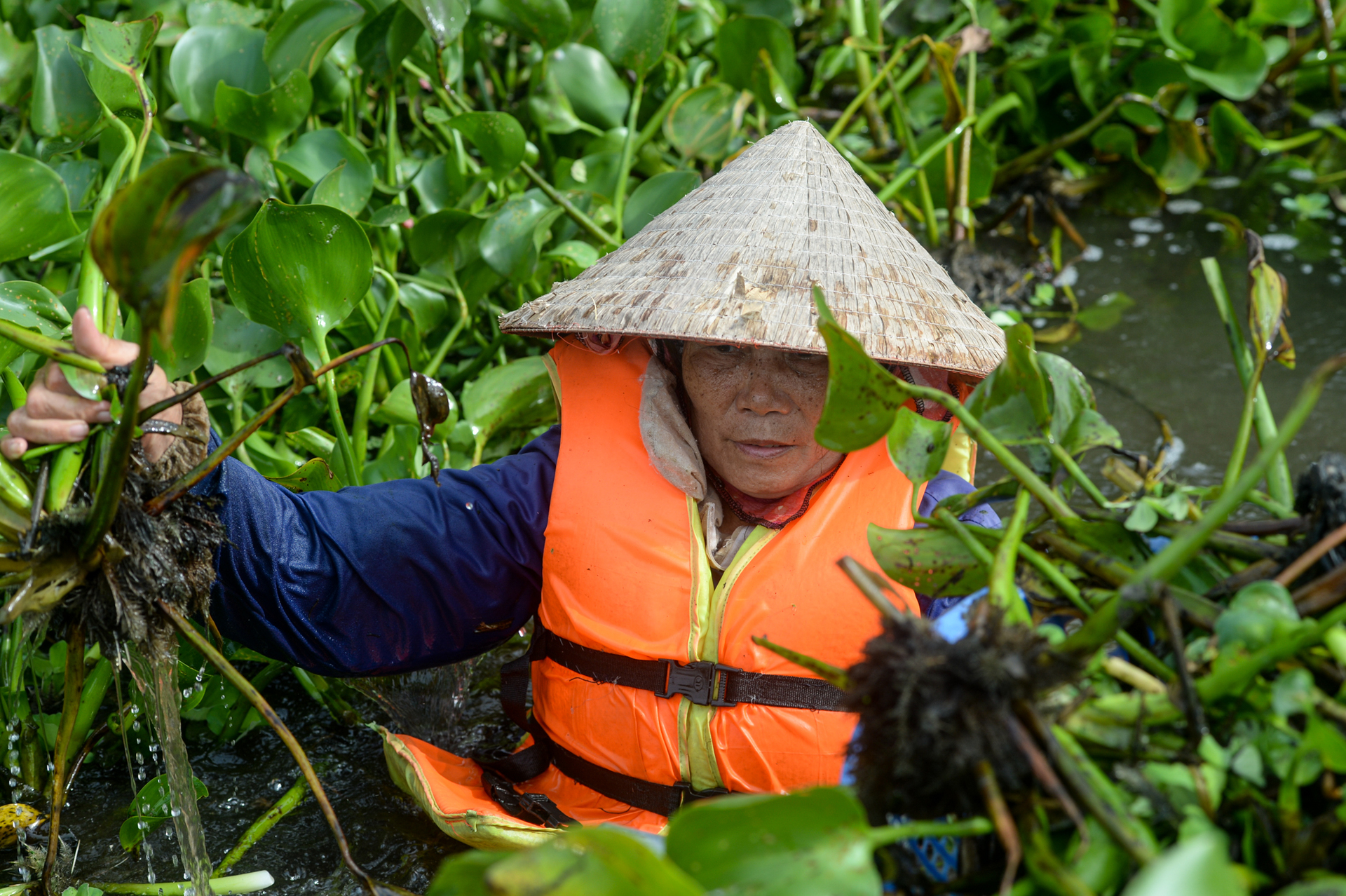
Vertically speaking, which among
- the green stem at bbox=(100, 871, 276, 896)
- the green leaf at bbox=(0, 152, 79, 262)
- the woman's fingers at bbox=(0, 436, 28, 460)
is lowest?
the green stem at bbox=(100, 871, 276, 896)

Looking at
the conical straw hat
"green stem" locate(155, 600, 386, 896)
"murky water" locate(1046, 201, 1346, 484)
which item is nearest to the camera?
"green stem" locate(155, 600, 386, 896)

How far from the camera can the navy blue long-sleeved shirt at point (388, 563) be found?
48.5 inches

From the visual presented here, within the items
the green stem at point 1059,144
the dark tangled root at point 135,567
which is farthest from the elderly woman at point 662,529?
the green stem at point 1059,144

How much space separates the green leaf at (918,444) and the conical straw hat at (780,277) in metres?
0.45

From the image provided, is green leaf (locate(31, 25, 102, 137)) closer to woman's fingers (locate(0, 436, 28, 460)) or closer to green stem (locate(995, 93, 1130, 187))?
woman's fingers (locate(0, 436, 28, 460))

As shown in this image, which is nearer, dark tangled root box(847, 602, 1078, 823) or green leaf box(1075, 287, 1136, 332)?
dark tangled root box(847, 602, 1078, 823)

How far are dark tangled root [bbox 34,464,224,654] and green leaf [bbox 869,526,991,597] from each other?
2.12 feet

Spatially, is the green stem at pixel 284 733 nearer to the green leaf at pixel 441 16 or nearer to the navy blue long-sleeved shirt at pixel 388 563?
the navy blue long-sleeved shirt at pixel 388 563

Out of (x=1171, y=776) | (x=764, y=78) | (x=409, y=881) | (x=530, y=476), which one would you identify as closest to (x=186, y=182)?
(x=1171, y=776)

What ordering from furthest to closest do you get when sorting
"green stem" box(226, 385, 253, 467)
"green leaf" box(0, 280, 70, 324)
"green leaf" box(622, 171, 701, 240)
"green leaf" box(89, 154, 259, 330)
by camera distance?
"green leaf" box(622, 171, 701, 240) → "green stem" box(226, 385, 253, 467) → "green leaf" box(0, 280, 70, 324) → "green leaf" box(89, 154, 259, 330)

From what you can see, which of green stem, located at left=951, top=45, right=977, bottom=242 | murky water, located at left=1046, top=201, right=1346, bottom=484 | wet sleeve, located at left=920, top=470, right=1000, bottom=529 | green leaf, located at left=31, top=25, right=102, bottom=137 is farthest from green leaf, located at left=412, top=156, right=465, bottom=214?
murky water, located at left=1046, top=201, right=1346, bottom=484

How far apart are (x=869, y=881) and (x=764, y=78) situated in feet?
7.58

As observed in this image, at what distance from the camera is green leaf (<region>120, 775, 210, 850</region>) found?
50.6 inches

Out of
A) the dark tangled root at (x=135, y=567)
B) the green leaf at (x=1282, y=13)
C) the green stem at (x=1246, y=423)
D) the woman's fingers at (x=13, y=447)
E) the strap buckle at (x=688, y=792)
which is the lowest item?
the strap buckle at (x=688, y=792)
